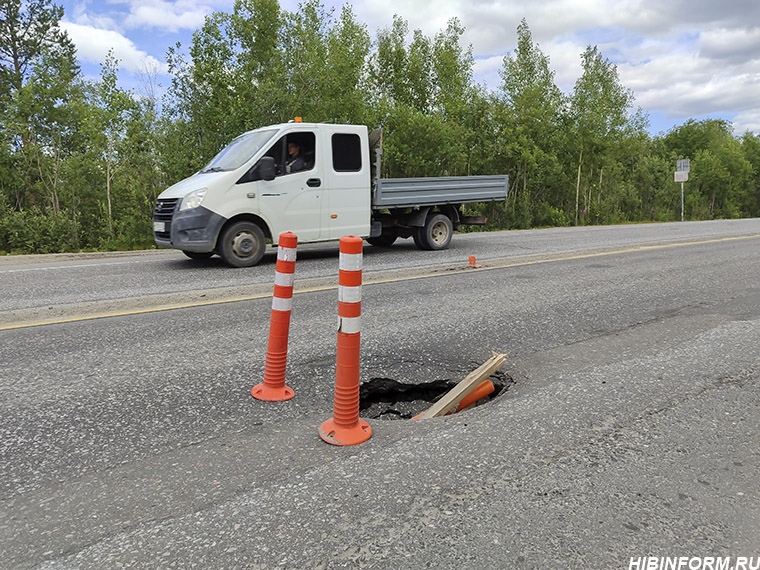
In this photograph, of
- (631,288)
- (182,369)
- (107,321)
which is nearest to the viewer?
(182,369)

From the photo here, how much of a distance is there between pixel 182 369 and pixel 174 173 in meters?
15.1

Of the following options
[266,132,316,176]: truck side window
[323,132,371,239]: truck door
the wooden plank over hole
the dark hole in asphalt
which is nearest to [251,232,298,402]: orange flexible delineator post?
the dark hole in asphalt

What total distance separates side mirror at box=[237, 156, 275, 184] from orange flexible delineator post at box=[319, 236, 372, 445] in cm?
634

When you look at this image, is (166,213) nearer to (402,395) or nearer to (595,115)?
(402,395)

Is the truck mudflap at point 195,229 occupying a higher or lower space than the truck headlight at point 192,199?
lower

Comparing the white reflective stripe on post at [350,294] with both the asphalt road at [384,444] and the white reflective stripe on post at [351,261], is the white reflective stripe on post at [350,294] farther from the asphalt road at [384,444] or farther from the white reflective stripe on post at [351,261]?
the asphalt road at [384,444]

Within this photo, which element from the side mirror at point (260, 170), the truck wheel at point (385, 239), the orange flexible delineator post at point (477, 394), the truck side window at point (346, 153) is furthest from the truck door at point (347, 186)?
the orange flexible delineator post at point (477, 394)

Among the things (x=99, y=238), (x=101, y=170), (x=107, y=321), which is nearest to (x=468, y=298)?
(x=107, y=321)

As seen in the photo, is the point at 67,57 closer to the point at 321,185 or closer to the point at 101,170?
the point at 101,170

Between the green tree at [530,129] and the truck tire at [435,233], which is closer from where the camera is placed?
the truck tire at [435,233]

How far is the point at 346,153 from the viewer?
9.53 m

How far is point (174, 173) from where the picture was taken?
17.3m

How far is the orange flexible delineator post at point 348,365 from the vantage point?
2723mm

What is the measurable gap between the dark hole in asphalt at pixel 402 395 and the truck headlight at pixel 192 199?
18.9 feet
